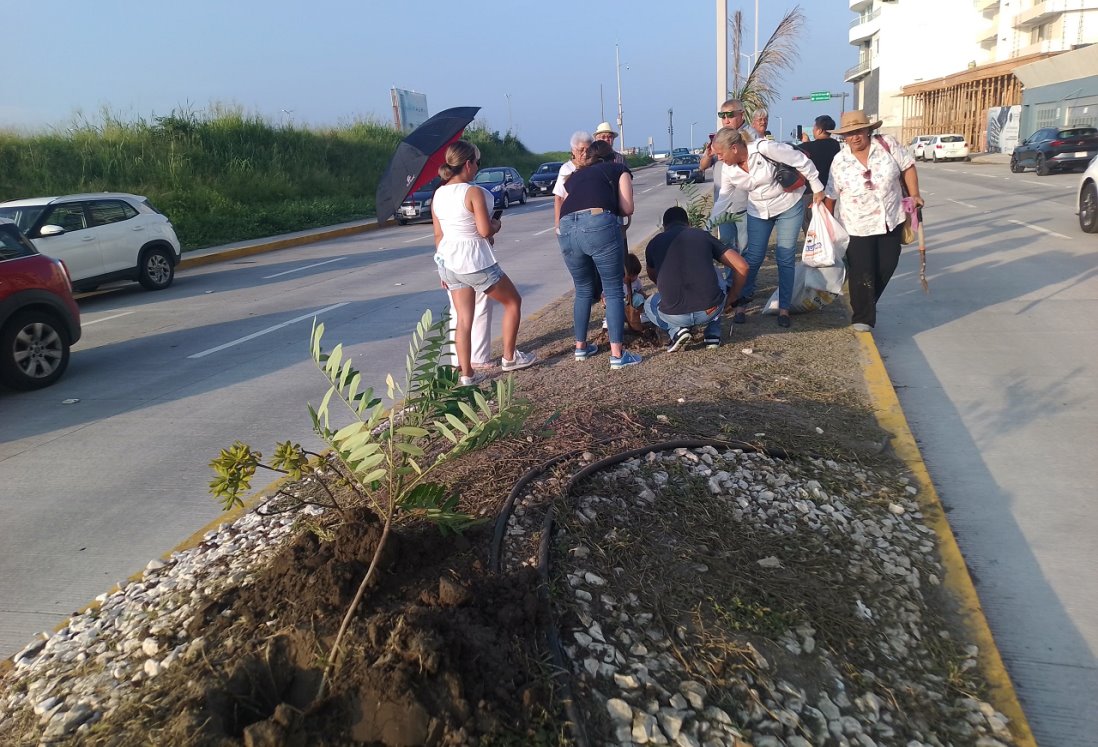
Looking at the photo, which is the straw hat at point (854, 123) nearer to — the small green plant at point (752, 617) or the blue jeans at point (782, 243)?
the blue jeans at point (782, 243)

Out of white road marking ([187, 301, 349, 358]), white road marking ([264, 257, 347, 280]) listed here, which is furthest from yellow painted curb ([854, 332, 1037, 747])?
white road marking ([264, 257, 347, 280])

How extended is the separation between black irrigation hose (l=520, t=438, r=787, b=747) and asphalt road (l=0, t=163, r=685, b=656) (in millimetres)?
2074

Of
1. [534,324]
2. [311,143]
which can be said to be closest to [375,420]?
[534,324]

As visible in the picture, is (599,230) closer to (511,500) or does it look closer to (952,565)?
(511,500)

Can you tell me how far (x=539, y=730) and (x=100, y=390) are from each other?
256 inches

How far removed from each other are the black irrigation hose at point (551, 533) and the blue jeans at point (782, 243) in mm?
3440

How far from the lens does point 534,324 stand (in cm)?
830

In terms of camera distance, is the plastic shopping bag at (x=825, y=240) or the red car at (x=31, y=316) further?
the red car at (x=31, y=316)

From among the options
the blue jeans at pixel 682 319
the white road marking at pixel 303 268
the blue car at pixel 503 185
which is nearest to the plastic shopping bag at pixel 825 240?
the blue jeans at pixel 682 319

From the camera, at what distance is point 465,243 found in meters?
5.84

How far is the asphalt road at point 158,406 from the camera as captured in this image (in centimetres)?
396

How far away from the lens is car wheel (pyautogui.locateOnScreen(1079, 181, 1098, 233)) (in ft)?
39.7

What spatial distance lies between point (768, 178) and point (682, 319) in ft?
5.60

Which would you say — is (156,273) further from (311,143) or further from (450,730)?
(311,143)
